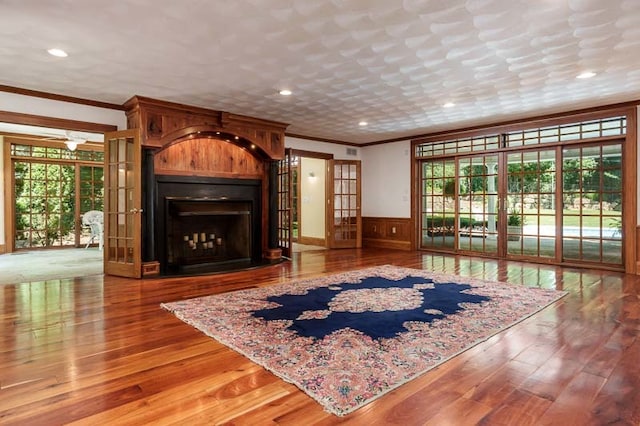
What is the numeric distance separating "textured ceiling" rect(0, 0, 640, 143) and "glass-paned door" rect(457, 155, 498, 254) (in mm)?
1727

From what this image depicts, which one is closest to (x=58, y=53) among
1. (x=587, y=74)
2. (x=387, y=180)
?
(x=587, y=74)

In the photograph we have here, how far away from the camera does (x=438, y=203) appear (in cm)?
827

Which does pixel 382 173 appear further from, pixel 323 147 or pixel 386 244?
pixel 386 244

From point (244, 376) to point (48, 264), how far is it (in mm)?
6151

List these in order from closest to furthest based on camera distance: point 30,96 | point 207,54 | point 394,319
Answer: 1. point 394,319
2. point 207,54
3. point 30,96

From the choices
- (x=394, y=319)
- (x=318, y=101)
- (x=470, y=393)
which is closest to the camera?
(x=470, y=393)

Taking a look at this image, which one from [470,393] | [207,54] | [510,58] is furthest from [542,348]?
[207,54]

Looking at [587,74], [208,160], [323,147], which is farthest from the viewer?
[323,147]

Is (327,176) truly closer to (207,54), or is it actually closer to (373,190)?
(373,190)

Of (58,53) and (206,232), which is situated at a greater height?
(58,53)

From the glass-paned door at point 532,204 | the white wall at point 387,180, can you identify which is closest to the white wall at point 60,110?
the white wall at point 387,180

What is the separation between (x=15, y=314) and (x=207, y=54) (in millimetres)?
3143

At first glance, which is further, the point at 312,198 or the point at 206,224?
the point at 312,198

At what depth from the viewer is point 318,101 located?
18.5ft
